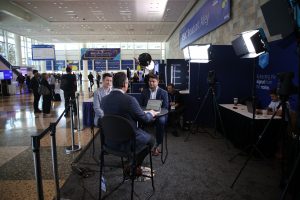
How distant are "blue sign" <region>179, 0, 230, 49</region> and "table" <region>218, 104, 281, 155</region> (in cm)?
271

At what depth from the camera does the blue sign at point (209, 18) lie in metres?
5.73

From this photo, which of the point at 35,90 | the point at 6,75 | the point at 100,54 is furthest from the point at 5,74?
the point at 35,90

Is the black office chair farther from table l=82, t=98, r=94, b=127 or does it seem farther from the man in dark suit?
table l=82, t=98, r=94, b=127

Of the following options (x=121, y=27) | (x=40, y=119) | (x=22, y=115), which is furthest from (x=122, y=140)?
(x=121, y=27)

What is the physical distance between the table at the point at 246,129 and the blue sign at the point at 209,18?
2.71 m

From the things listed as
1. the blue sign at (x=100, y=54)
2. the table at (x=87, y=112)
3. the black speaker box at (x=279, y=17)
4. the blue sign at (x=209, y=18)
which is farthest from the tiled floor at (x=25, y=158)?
the blue sign at (x=100, y=54)

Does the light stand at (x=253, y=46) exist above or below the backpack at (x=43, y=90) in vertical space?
above

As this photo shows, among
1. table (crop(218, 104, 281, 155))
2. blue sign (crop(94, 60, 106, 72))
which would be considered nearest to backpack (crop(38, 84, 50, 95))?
table (crop(218, 104, 281, 155))

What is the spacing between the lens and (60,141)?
4.11 metres

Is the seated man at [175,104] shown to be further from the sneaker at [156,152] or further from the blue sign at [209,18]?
the blue sign at [209,18]

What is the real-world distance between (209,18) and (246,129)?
453 cm

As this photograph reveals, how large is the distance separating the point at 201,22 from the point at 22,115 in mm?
6456

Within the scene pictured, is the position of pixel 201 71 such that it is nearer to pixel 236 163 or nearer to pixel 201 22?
pixel 236 163

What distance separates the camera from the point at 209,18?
696 centimetres
